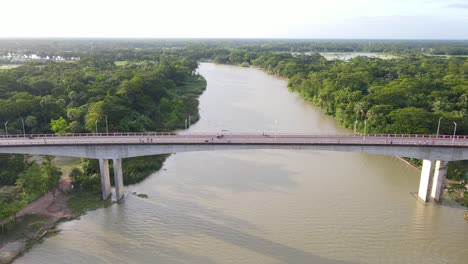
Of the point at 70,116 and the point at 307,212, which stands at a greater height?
the point at 70,116

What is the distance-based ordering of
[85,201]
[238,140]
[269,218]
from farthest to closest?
[238,140], [85,201], [269,218]

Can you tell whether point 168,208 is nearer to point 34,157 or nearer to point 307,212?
point 307,212

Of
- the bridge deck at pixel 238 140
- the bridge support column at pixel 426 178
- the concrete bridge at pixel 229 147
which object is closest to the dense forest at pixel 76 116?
the concrete bridge at pixel 229 147

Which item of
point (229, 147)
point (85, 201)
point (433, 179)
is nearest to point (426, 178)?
point (433, 179)

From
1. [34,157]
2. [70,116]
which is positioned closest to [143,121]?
[70,116]

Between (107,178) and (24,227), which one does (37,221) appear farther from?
(107,178)

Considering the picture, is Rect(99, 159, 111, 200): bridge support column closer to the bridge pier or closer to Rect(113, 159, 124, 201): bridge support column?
Rect(113, 159, 124, 201): bridge support column

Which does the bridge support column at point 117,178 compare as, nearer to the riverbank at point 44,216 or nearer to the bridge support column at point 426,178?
the riverbank at point 44,216
